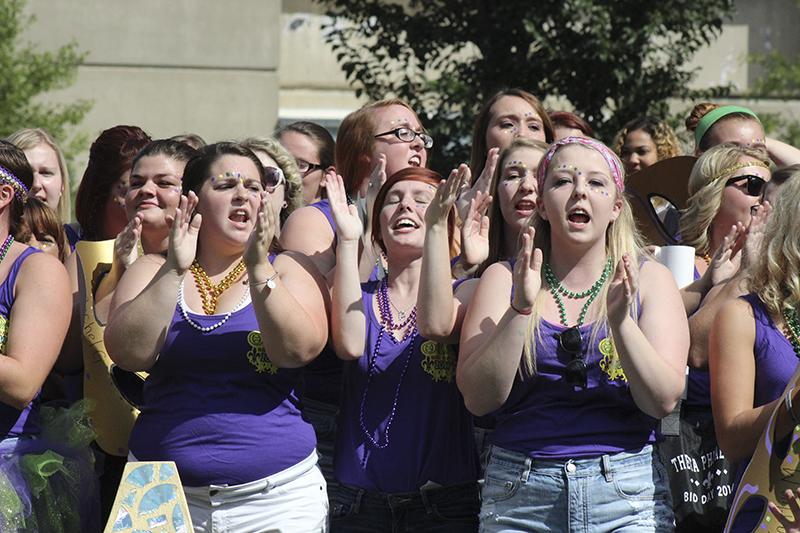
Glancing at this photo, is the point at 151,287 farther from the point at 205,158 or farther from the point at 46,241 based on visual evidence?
the point at 46,241

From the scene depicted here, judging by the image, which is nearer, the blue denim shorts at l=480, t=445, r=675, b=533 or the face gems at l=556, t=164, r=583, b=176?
the blue denim shorts at l=480, t=445, r=675, b=533

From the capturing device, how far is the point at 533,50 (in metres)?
Result: 10.2

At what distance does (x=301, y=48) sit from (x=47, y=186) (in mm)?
13755

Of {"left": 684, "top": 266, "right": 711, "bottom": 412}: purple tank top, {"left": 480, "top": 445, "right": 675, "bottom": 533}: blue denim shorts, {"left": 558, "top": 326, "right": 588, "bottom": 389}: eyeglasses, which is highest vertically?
{"left": 558, "top": 326, "right": 588, "bottom": 389}: eyeglasses

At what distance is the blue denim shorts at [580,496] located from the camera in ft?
12.1

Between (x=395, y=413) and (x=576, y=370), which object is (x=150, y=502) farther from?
(x=576, y=370)

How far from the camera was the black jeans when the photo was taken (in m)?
4.09

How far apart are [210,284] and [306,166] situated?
70.4 inches

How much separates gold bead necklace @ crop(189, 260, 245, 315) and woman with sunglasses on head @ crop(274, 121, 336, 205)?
1.65 m

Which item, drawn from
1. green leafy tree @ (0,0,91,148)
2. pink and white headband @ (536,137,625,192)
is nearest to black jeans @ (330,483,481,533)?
pink and white headband @ (536,137,625,192)

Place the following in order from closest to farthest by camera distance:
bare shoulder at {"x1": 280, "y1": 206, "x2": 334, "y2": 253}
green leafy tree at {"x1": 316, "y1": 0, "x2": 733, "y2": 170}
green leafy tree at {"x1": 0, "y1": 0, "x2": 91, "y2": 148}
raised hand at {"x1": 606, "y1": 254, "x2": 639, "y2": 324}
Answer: raised hand at {"x1": 606, "y1": 254, "x2": 639, "y2": 324}, bare shoulder at {"x1": 280, "y1": 206, "x2": 334, "y2": 253}, green leafy tree at {"x1": 316, "y1": 0, "x2": 733, "y2": 170}, green leafy tree at {"x1": 0, "y1": 0, "x2": 91, "y2": 148}

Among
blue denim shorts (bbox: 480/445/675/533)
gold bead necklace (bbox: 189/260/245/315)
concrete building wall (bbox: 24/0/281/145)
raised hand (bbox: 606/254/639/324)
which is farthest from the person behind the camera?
concrete building wall (bbox: 24/0/281/145)

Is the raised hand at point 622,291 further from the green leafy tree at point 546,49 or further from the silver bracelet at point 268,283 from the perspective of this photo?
the green leafy tree at point 546,49

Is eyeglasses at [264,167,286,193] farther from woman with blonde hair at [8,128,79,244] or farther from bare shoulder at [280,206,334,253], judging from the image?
woman with blonde hair at [8,128,79,244]
